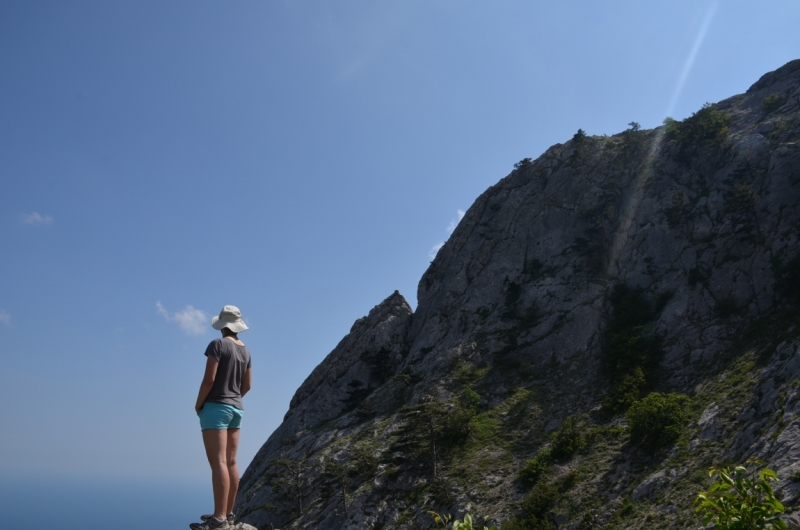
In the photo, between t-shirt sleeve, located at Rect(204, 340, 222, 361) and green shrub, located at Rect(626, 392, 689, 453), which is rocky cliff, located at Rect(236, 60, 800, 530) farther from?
t-shirt sleeve, located at Rect(204, 340, 222, 361)

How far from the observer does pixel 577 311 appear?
158ft

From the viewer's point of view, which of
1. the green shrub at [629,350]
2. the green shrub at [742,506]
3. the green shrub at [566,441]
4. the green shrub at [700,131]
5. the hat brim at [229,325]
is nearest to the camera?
the green shrub at [742,506]

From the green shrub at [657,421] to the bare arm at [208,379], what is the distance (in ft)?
92.9

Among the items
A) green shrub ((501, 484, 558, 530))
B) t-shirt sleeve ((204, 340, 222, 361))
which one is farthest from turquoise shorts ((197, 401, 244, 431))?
green shrub ((501, 484, 558, 530))

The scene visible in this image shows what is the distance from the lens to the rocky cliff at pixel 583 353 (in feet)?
91.2

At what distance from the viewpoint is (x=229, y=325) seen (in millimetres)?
7910

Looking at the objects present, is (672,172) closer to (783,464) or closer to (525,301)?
(525,301)

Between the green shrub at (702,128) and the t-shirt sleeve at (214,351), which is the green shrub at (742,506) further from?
the green shrub at (702,128)

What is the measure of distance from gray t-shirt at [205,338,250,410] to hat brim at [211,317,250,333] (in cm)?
34

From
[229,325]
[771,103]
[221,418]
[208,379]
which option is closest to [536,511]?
[221,418]

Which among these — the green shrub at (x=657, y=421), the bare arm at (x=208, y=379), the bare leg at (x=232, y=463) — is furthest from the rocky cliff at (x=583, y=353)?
the bare arm at (x=208, y=379)

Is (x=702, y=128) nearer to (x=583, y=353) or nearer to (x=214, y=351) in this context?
(x=583, y=353)

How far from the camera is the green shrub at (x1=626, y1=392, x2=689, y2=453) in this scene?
28.4 metres

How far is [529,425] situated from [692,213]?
1071 inches
